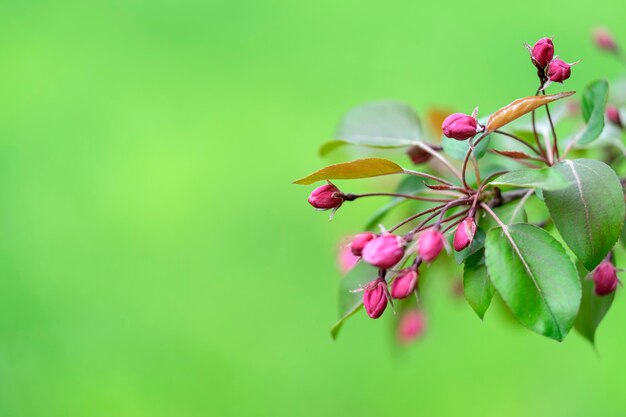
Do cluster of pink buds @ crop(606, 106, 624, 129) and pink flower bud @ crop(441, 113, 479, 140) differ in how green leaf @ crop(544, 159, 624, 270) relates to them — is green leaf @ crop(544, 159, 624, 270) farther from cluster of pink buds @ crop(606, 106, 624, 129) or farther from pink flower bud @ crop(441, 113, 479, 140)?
cluster of pink buds @ crop(606, 106, 624, 129)

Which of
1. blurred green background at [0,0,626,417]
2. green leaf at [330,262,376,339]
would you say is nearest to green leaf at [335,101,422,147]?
green leaf at [330,262,376,339]

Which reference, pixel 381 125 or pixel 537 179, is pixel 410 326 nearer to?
pixel 381 125

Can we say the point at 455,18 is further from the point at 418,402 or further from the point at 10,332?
the point at 10,332

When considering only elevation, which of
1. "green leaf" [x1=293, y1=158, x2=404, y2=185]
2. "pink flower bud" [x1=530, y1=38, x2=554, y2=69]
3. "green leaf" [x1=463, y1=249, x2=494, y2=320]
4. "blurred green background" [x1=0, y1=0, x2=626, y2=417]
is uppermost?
"pink flower bud" [x1=530, y1=38, x2=554, y2=69]

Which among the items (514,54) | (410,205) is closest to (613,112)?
(410,205)

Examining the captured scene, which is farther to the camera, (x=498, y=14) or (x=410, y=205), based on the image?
(x=498, y=14)

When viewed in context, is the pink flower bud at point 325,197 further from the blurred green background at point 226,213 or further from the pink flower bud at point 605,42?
the blurred green background at point 226,213

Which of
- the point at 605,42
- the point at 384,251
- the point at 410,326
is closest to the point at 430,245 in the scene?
the point at 384,251
